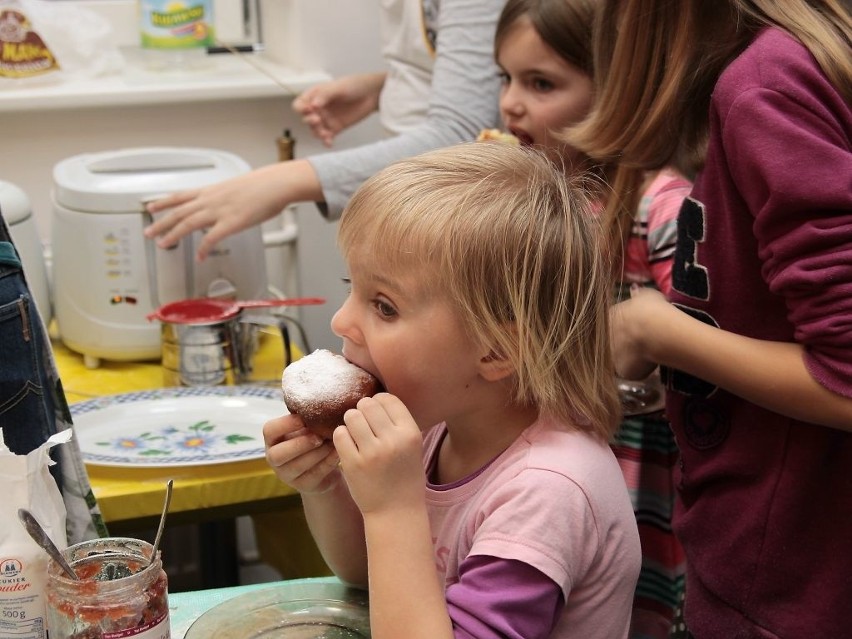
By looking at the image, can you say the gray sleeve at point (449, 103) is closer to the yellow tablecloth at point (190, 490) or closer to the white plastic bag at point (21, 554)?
the yellow tablecloth at point (190, 490)

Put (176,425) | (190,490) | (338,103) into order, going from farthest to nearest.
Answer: (338,103)
(176,425)
(190,490)

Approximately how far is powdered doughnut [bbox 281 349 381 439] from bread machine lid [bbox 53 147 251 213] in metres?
0.86

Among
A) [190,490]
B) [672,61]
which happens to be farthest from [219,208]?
[672,61]

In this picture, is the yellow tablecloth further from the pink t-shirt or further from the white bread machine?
the pink t-shirt

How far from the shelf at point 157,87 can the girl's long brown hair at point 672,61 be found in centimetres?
115

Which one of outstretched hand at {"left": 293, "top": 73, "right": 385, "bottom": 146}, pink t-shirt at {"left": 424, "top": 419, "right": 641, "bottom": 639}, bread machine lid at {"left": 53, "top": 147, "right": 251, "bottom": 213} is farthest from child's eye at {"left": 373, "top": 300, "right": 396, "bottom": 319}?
outstretched hand at {"left": 293, "top": 73, "right": 385, "bottom": 146}

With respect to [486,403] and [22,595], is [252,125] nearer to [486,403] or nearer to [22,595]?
[486,403]

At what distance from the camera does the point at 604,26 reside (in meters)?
1.24

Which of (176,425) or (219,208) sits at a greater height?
(219,208)

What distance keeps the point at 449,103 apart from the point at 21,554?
3.88 ft

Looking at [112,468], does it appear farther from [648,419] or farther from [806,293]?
[806,293]

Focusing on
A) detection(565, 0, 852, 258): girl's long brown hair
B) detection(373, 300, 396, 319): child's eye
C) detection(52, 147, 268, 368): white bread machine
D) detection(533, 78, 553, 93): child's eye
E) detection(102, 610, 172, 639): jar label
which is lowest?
detection(52, 147, 268, 368): white bread machine

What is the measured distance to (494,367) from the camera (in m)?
0.89

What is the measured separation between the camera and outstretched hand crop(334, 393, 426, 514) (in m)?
0.82
